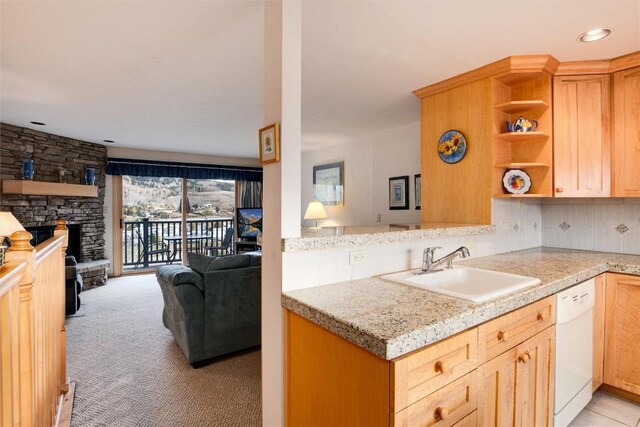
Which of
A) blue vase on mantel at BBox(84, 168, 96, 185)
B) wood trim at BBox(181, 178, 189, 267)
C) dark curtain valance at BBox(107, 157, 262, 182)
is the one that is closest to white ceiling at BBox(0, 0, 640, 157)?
blue vase on mantel at BBox(84, 168, 96, 185)

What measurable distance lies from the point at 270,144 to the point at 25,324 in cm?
115

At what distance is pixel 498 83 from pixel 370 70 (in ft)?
3.17

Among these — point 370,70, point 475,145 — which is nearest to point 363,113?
point 370,70

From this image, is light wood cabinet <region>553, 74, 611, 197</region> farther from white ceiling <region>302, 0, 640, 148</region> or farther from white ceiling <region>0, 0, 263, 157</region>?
white ceiling <region>0, 0, 263, 157</region>

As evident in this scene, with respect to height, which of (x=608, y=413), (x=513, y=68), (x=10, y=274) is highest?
(x=513, y=68)

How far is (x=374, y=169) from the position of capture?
4.93 m

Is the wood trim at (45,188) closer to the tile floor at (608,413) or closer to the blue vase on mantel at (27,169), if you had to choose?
the blue vase on mantel at (27,169)

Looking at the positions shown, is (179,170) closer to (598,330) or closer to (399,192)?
(399,192)

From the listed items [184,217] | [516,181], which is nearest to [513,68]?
[516,181]

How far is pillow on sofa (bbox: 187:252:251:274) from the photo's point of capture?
276 centimetres

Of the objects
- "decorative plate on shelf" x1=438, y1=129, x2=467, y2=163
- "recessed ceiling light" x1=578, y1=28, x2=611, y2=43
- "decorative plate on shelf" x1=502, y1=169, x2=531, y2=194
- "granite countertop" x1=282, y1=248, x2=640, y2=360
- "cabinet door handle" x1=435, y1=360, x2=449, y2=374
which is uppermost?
"recessed ceiling light" x1=578, y1=28, x2=611, y2=43

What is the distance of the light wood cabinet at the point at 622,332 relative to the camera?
2.12 meters

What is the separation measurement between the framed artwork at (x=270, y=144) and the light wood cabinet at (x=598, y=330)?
215 centimetres

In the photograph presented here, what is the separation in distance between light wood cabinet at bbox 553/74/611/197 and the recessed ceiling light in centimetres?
42
